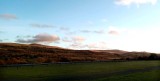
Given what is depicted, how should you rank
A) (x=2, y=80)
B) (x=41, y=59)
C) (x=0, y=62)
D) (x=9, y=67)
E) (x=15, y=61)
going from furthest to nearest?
(x=41, y=59)
(x=15, y=61)
(x=0, y=62)
(x=9, y=67)
(x=2, y=80)

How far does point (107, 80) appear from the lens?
28953mm

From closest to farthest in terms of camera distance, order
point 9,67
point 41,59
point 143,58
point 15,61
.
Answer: point 9,67 < point 15,61 < point 41,59 < point 143,58

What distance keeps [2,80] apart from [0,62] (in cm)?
2702

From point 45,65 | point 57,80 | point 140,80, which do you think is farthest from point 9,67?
point 140,80

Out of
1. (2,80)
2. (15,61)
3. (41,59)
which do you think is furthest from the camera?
(41,59)

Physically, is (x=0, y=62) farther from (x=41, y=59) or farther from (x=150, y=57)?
(x=150, y=57)

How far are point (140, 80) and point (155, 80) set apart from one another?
119 cm

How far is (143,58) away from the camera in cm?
8988

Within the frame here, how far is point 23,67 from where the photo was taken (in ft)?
146

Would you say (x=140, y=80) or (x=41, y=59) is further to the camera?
(x=41, y=59)

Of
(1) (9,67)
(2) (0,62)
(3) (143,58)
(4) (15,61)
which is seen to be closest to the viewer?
(1) (9,67)

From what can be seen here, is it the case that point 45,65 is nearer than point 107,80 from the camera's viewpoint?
No

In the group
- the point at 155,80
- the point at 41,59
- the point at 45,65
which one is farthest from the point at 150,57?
the point at 155,80

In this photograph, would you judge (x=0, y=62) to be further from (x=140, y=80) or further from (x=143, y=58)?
(x=143, y=58)
